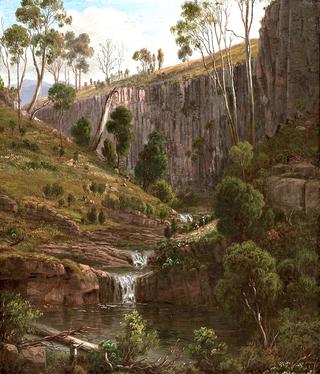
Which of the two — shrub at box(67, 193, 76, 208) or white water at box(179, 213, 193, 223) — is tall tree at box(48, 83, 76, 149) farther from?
white water at box(179, 213, 193, 223)

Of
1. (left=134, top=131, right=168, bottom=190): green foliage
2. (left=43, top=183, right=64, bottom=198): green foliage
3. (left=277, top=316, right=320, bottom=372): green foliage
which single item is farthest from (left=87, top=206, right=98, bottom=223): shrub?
(left=277, top=316, right=320, bottom=372): green foliage

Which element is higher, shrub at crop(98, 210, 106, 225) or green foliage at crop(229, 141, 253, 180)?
green foliage at crop(229, 141, 253, 180)

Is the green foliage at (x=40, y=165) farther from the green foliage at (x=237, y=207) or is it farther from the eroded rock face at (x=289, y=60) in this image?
the green foliage at (x=237, y=207)

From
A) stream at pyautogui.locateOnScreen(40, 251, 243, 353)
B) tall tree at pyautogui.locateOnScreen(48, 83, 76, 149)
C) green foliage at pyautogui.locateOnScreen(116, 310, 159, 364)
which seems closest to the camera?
green foliage at pyautogui.locateOnScreen(116, 310, 159, 364)

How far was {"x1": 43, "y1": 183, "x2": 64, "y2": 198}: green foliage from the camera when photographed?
52625 millimetres

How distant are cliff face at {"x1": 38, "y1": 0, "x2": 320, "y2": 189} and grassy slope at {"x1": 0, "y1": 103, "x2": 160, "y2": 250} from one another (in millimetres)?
12307

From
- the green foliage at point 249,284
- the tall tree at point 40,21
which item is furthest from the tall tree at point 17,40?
the green foliage at point 249,284

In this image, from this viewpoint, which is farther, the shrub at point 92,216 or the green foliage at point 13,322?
the shrub at point 92,216

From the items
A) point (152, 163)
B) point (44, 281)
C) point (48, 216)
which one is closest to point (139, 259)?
point (44, 281)

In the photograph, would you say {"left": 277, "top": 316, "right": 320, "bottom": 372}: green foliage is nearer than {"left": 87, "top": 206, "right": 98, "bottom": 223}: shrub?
Yes

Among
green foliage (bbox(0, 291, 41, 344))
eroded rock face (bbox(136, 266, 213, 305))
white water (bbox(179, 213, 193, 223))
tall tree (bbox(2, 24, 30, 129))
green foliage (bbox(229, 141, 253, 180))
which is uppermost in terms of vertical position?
tall tree (bbox(2, 24, 30, 129))

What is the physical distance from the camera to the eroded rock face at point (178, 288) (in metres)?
35.4

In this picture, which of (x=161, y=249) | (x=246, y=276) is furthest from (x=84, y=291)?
(x=246, y=276)

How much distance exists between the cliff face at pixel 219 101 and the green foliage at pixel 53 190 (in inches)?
870
